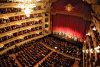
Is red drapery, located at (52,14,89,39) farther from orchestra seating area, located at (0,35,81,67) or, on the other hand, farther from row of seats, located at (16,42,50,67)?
row of seats, located at (16,42,50,67)

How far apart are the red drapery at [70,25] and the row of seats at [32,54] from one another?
5.94 meters

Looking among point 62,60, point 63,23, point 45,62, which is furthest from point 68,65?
point 63,23

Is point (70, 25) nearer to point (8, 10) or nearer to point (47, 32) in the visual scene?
point (47, 32)

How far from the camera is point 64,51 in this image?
71.9 feet

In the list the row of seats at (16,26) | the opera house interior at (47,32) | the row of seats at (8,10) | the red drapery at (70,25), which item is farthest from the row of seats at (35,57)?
the red drapery at (70,25)

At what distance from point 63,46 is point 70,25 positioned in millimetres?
4485

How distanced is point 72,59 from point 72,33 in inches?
277

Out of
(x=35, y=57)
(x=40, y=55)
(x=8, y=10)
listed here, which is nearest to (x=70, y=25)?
(x=40, y=55)

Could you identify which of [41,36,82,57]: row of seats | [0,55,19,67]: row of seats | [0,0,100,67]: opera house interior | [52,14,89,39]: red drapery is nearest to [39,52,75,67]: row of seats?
[0,0,100,67]: opera house interior

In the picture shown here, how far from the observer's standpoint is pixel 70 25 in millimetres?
26031

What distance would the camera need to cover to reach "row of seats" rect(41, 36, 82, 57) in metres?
21.6

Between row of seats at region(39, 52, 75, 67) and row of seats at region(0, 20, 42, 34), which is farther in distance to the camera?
row of seats at region(0, 20, 42, 34)

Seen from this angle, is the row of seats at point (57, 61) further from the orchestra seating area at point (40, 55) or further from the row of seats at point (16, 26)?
the row of seats at point (16, 26)

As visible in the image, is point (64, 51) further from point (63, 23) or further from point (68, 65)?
point (63, 23)
